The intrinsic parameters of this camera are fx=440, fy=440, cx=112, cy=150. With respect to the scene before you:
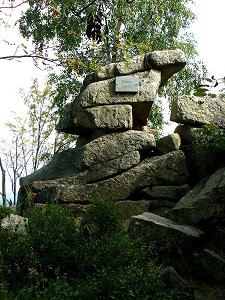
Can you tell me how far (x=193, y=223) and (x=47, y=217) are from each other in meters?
2.24

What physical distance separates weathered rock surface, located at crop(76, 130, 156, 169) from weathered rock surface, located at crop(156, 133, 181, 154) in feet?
0.94

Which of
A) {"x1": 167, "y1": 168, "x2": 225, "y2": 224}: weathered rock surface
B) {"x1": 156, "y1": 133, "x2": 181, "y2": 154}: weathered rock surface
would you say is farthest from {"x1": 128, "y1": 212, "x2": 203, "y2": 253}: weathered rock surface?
{"x1": 156, "y1": 133, "x2": 181, "y2": 154}: weathered rock surface

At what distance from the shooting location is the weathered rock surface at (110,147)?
9641 millimetres

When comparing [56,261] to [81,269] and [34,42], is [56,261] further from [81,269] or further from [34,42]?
[34,42]

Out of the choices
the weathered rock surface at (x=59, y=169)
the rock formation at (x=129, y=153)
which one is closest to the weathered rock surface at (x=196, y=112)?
the rock formation at (x=129, y=153)

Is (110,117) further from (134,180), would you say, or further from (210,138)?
(210,138)

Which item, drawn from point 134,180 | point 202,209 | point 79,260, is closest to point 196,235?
point 202,209

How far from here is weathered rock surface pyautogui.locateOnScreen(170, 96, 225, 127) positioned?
975 cm

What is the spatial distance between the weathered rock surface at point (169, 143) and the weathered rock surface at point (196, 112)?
0.39 metres

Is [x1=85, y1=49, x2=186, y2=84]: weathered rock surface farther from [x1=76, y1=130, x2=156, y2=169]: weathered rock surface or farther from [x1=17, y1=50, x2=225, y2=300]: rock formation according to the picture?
[x1=76, y1=130, x2=156, y2=169]: weathered rock surface

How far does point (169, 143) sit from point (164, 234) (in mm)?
4158

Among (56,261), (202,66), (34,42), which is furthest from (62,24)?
(56,261)

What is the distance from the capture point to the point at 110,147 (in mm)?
9656

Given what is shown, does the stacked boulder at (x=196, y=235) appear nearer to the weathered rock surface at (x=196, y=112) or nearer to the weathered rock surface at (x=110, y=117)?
the weathered rock surface at (x=196, y=112)
